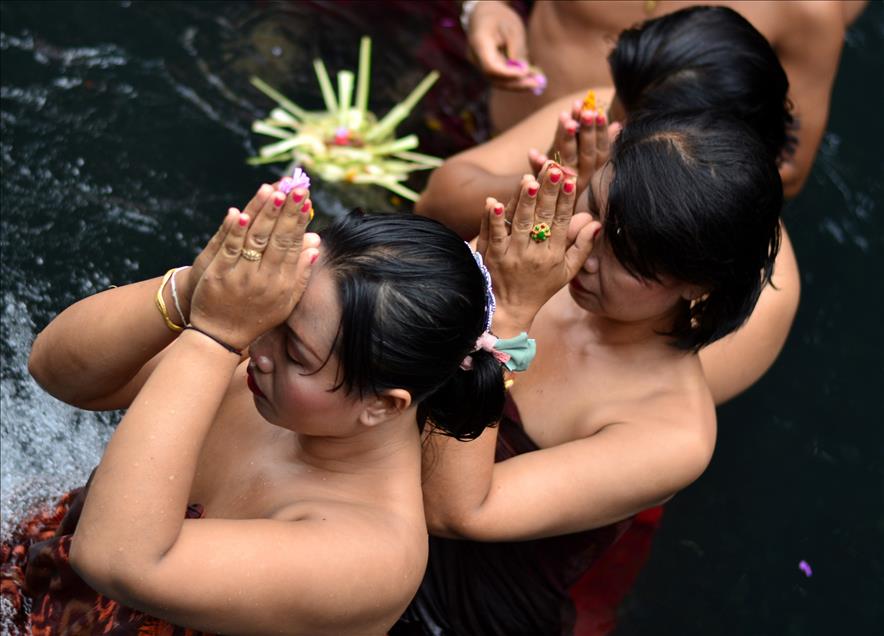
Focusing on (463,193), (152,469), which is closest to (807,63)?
(463,193)

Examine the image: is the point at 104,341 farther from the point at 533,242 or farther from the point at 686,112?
the point at 686,112

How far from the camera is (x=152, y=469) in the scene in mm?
1781

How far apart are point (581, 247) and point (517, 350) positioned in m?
0.31

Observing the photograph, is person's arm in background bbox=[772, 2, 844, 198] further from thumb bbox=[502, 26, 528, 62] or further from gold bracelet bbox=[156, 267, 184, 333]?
gold bracelet bbox=[156, 267, 184, 333]

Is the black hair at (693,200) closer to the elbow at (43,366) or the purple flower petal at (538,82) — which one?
the elbow at (43,366)

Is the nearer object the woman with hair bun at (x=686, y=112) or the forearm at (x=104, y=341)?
the forearm at (x=104, y=341)

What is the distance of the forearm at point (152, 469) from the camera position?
178 cm

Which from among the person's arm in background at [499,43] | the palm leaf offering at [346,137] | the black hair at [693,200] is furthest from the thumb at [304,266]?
the palm leaf offering at [346,137]

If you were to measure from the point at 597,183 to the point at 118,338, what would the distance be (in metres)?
1.05

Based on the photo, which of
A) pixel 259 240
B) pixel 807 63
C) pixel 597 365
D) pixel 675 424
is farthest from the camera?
pixel 807 63

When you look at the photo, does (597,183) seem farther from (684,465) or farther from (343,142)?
(343,142)

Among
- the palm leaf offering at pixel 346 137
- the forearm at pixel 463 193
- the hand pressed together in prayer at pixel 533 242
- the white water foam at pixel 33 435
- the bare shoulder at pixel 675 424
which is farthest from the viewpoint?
the palm leaf offering at pixel 346 137

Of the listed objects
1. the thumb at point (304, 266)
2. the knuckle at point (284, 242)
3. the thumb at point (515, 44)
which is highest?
the knuckle at point (284, 242)

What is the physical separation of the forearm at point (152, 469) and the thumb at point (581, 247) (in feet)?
2.76
